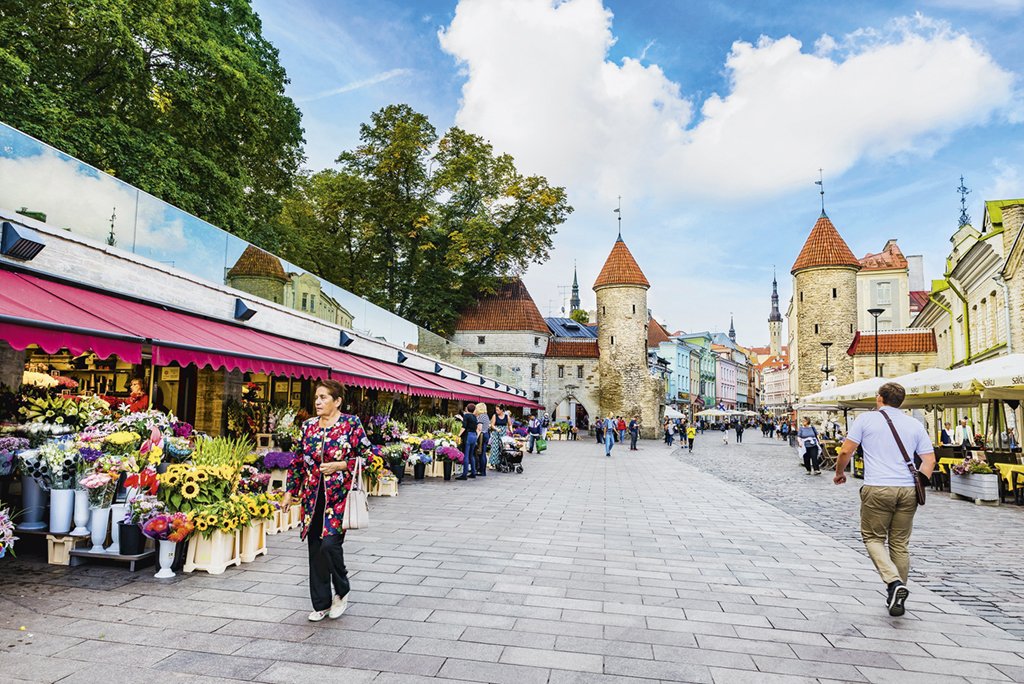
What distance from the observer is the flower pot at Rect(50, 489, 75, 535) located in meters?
5.46

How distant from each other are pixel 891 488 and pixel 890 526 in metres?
0.31

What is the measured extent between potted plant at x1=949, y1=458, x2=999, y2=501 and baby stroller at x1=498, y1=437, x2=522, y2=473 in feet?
29.7

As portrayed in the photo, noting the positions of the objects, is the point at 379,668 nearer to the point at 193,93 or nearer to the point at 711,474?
the point at 711,474

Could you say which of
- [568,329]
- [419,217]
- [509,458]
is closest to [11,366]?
[509,458]

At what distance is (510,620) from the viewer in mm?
4488

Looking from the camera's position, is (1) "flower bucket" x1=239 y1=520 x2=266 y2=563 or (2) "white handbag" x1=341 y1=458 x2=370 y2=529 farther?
(1) "flower bucket" x1=239 y1=520 x2=266 y2=563

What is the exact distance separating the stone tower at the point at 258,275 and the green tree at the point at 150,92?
7951mm

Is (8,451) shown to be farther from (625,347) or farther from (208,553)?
(625,347)

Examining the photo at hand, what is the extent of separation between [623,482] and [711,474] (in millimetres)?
4111

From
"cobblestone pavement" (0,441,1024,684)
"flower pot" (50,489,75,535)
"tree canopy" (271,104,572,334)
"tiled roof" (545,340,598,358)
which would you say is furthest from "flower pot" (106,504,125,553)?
"tiled roof" (545,340,598,358)

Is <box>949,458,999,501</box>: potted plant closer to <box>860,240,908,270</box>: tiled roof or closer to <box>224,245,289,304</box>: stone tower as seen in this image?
<box>224,245,289,304</box>: stone tower

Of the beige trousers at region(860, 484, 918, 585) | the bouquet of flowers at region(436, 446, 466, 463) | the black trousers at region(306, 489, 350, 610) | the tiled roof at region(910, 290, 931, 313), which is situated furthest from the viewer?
the tiled roof at region(910, 290, 931, 313)

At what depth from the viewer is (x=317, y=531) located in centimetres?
433

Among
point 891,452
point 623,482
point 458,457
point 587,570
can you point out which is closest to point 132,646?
point 587,570
